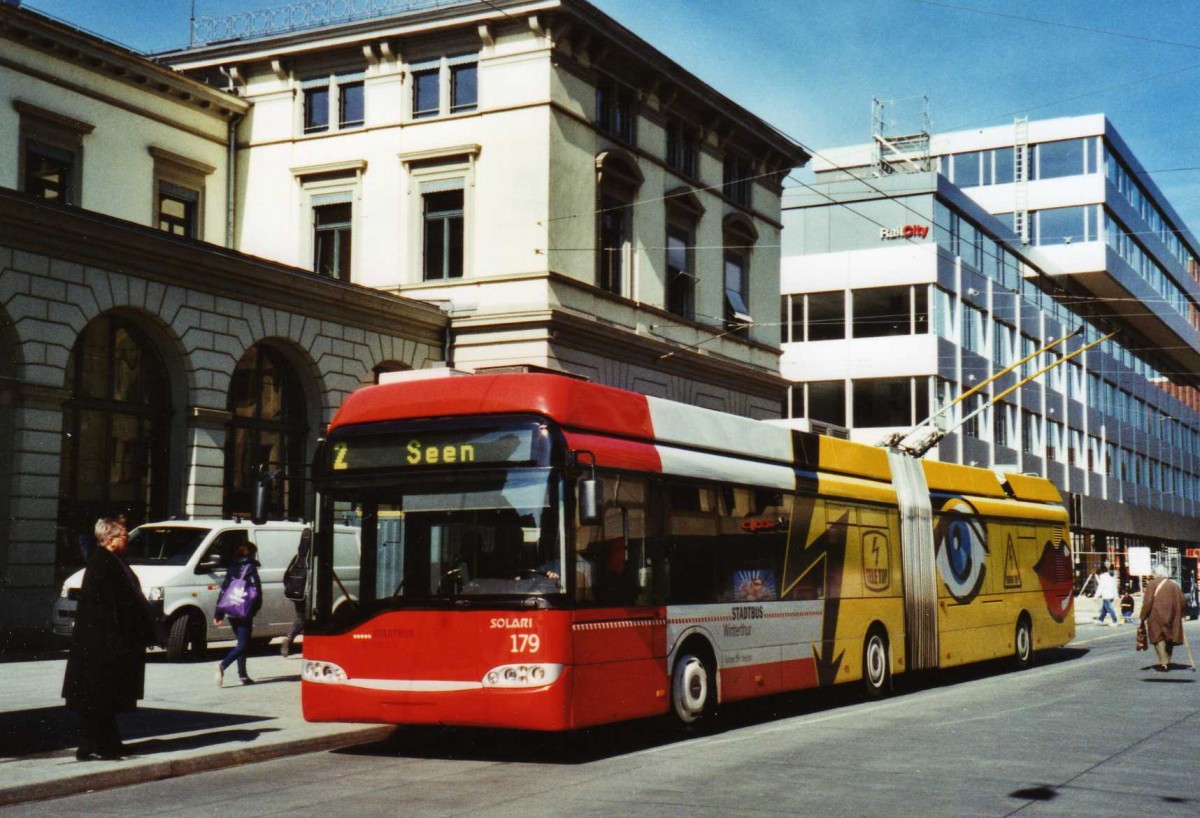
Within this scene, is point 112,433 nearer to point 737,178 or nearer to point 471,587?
point 471,587

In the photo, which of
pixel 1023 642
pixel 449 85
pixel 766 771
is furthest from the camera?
pixel 449 85

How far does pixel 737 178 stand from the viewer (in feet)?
124

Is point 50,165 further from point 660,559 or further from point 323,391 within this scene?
point 660,559

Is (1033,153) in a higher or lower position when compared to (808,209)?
higher

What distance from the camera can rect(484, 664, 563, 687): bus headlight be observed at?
10.9 m

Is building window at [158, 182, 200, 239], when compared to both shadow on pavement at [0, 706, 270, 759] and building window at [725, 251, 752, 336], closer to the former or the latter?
building window at [725, 251, 752, 336]

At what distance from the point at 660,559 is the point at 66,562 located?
13.4 m

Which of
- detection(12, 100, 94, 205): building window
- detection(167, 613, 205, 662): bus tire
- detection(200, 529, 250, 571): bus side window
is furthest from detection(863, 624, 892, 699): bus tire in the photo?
detection(12, 100, 94, 205): building window

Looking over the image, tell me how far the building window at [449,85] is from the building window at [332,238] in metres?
2.83

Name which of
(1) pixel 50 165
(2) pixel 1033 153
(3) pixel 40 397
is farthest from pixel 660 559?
(2) pixel 1033 153

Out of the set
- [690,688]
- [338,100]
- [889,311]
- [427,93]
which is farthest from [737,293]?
[690,688]

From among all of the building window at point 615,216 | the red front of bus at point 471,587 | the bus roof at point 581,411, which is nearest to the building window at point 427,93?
the building window at point 615,216

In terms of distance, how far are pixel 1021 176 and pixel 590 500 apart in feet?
191

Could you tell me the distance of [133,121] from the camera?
1136 inches
